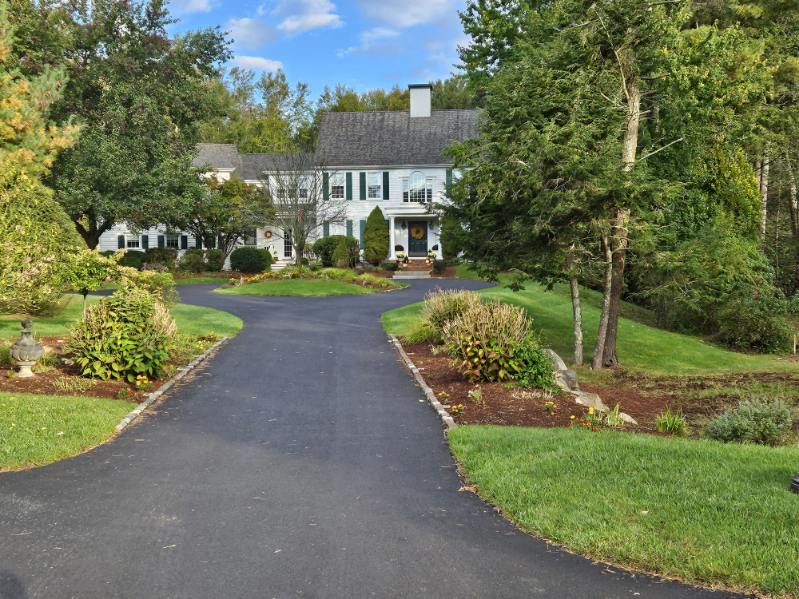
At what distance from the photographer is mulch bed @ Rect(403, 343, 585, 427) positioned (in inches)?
356

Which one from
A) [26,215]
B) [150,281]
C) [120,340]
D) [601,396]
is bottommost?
[601,396]

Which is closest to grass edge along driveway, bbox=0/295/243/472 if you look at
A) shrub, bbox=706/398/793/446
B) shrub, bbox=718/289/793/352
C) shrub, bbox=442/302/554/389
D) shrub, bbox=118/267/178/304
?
shrub, bbox=442/302/554/389

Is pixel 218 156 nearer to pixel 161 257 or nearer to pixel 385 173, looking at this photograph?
pixel 161 257

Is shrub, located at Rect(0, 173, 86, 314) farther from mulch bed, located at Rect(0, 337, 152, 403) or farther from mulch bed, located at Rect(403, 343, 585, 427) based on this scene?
mulch bed, located at Rect(403, 343, 585, 427)

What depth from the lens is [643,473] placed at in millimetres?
6375

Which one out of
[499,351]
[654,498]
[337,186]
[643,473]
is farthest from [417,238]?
[654,498]

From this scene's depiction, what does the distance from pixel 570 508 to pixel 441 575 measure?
A: 1458 millimetres

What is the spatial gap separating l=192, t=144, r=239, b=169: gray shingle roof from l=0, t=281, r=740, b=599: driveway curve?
1613 inches

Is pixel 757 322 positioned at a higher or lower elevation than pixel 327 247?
lower

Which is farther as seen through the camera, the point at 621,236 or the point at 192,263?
the point at 192,263

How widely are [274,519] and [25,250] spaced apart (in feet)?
27.2

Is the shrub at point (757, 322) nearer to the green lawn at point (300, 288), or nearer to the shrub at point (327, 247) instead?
the green lawn at point (300, 288)

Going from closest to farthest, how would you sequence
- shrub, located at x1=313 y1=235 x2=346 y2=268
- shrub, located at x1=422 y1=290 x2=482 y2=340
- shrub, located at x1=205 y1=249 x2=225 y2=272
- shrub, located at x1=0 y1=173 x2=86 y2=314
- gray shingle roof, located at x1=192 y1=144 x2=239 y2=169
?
shrub, located at x1=0 y1=173 x2=86 y2=314 → shrub, located at x1=422 y1=290 x2=482 y2=340 → shrub, located at x1=313 y1=235 x2=346 y2=268 → shrub, located at x1=205 y1=249 x2=225 y2=272 → gray shingle roof, located at x1=192 y1=144 x2=239 y2=169

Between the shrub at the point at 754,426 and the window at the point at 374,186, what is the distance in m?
35.2
